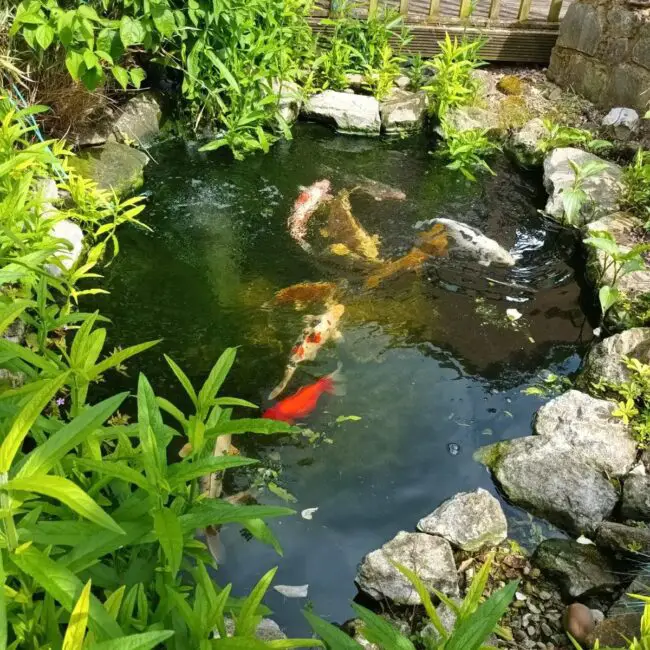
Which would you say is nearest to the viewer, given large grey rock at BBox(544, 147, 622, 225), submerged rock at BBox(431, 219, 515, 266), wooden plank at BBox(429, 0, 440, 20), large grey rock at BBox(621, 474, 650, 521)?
large grey rock at BBox(621, 474, 650, 521)

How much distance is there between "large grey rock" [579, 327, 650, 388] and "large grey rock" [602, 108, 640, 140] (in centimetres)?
318

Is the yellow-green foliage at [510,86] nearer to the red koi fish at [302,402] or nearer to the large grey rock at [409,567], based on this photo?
the red koi fish at [302,402]

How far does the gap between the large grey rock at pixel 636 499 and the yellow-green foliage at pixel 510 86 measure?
559cm

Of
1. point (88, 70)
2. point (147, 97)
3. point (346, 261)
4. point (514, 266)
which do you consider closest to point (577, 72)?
point (514, 266)

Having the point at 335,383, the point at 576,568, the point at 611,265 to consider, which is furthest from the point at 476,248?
the point at 576,568

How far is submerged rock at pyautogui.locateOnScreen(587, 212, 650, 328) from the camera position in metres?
4.47

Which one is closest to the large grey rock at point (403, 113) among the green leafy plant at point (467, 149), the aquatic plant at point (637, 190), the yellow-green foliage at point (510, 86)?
the green leafy plant at point (467, 149)

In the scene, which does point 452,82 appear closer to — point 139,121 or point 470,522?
point 139,121

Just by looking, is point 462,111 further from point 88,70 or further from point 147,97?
point 88,70

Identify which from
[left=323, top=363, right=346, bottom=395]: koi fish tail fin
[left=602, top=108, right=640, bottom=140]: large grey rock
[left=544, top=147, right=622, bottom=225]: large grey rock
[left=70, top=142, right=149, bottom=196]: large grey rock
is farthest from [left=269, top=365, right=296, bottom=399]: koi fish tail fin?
[left=602, top=108, right=640, bottom=140]: large grey rock

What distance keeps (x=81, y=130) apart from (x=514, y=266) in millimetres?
3960

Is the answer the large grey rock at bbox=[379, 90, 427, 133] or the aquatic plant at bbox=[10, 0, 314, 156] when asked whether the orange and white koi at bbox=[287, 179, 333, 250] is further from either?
the large grey rock at bbox=[379, 90, 427, 133]

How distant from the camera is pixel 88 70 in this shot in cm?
479

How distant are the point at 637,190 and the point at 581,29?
274cm
